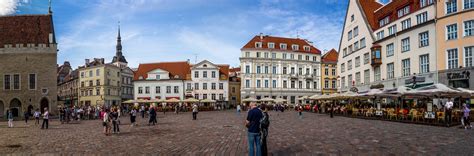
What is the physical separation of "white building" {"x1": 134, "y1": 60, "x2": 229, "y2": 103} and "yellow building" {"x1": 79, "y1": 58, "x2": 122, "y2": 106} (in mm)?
6091

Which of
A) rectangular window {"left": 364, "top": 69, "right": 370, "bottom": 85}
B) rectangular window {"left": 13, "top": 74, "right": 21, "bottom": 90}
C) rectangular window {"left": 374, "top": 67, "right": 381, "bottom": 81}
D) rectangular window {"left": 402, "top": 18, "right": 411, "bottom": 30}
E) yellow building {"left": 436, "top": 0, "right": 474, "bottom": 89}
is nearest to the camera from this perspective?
yellow building {"left": 436, "top": 0, "right": 474, "bottom": 89}

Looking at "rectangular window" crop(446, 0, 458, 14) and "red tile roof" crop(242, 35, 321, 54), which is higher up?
"red tile roof" crop(242, 35, 321, 54)

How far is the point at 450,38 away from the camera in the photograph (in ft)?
104

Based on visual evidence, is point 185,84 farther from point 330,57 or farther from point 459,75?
point 459,75

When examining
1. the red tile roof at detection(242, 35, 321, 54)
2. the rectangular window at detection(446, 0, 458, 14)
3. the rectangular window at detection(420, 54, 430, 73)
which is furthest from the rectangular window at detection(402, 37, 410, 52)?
the red tile roof at detection(242, 35, 321, 54)

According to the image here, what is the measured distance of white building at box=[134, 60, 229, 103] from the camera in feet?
231

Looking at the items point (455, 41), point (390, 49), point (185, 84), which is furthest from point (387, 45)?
point (185, 84)

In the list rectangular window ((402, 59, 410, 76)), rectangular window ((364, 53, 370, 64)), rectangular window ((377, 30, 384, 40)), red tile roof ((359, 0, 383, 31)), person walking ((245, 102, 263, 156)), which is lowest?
person walking ((245, 102, 263, 156))

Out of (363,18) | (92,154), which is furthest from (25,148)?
(363,18)

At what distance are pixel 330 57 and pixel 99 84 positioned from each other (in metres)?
50.7

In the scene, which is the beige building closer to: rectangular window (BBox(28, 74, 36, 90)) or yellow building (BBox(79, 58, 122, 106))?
rectangular window (BBox(28, 74, 36, 90))

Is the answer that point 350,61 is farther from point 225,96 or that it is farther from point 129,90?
point 129,90

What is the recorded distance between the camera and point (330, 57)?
7812 centimetres

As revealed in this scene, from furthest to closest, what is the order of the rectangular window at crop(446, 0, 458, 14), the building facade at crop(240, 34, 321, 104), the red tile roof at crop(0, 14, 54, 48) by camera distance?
1. the building facade at crop(240, 34, 321, 104)
2. the red tile roof at crop(0, 14, 54, 48)
3. the rectangular window at crop(446, 0, 458, 14)
